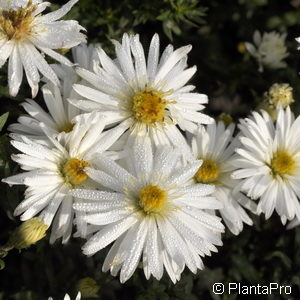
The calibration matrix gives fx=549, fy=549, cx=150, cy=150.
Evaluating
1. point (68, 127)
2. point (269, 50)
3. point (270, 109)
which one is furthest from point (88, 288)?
point (269, 50)

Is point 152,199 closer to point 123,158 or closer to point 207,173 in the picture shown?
point 123,158

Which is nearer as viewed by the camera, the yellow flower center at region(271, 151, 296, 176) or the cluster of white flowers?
the cluster of white flowers

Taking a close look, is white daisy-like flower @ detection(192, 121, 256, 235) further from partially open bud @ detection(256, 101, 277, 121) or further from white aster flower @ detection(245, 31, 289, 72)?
white aster flower @ detection(245, 31, 289, 72)

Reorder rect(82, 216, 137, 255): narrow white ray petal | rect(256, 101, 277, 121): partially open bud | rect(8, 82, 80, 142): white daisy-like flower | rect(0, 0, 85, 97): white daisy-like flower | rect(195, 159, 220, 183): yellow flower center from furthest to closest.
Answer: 1. rect(256, 101, 277, 121): partially open bud
2. rect(195, 159, 220, 183): yellow flower center
3. rect(8, 82, 80, 142): white daisy-like flower
4. rect(0, 0, 85, 97): white daisy-like flower
5. rect(82, 216, 137, 255): narrow white ray petal

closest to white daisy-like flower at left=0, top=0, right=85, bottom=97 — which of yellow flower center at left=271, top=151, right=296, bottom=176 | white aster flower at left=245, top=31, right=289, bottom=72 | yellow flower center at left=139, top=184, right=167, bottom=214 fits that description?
yellow flower center at left=139, top=184, right=167, bottom=214

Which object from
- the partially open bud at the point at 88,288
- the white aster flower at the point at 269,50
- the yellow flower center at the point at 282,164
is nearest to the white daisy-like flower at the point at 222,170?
the yellow flower center at the point at 282,164

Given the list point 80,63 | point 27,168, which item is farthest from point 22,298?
point 80,63

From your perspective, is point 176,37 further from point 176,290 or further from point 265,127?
Result: point 176,290

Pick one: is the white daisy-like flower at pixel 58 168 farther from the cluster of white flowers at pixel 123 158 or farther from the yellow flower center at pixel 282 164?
the yellow flower center at pixel 282 164
